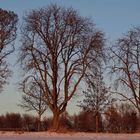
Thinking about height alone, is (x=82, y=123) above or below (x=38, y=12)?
below

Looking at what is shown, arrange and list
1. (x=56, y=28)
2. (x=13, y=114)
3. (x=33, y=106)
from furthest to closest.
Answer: (x=13, y=114) < (x=33, y=106) < (x=56, y=28)

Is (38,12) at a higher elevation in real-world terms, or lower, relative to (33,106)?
higher

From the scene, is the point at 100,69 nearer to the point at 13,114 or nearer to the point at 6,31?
the point at 6,31

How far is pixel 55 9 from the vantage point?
39344mm

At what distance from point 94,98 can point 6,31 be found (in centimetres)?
1870

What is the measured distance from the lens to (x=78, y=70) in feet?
127

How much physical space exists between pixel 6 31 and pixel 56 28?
267 inches

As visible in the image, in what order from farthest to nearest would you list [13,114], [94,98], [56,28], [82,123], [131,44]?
[13,114]
[82,123]
[94,98]
[131,44]
[56,28]

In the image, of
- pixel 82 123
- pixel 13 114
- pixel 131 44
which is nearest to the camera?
pixel 131 44

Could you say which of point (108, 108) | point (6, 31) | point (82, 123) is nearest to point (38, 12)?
point (6, 31)

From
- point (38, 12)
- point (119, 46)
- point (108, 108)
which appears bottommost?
point (108, 108)

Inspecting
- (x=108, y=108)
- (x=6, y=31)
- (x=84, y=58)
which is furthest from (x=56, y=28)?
(x=108, y=108)

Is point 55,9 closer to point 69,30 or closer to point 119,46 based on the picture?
point 69,30

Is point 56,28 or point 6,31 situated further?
point 6,31
